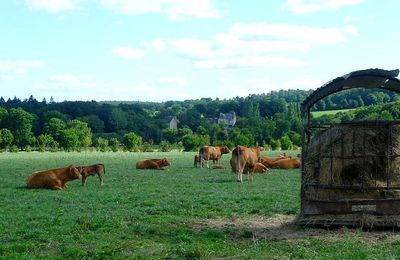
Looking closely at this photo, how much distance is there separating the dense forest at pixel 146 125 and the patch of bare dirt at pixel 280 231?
157 feet

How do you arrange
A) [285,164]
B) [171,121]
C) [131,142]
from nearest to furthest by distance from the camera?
1. [285,164]
2. [131,142]
3. [171,121]

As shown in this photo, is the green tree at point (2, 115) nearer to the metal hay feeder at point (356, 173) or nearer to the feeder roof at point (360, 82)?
the feeder roof at point (360, 82)

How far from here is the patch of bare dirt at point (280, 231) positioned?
1204 cm

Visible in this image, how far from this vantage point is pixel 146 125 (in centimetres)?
14038

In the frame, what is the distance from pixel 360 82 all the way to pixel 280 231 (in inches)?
165

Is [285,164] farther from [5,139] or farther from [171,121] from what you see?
[171,121]

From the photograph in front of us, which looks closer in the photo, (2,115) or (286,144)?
(286,144)

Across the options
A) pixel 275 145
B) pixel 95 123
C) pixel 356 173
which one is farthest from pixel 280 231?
pixel 95 123

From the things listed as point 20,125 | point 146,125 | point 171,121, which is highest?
point 171,121

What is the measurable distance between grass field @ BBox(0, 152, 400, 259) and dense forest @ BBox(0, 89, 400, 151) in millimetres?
44576

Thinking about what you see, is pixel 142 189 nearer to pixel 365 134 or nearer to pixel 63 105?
pixel 365 134

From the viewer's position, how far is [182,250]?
10562mm

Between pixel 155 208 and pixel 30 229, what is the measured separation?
4.43 metres

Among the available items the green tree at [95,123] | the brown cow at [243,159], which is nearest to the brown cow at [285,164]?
the brown cow at [243,159]
